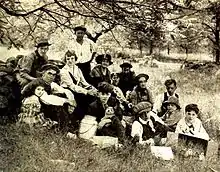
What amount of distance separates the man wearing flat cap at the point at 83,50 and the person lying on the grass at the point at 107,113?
401mm

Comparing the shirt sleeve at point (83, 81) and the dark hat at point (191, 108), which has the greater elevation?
the shirt sleeve at point (83, 81)

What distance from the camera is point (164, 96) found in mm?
10203

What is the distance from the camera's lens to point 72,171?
8211 mm

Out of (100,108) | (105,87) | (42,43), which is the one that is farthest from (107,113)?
(42,43)

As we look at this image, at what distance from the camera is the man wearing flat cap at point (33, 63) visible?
9.85m

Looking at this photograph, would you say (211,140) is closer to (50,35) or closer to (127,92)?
(127,92)

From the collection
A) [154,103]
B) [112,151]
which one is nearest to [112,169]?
[112,151]

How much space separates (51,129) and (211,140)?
245cm

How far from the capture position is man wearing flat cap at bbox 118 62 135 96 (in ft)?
33.5

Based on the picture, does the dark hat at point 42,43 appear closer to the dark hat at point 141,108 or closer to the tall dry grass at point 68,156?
the tall dry grass at point 68,156

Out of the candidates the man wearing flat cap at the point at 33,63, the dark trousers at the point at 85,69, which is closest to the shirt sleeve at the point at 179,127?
the dark trousers at the point at 85,69

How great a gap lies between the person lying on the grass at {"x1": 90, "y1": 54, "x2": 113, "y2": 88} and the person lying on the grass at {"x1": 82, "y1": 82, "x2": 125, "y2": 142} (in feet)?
0.49

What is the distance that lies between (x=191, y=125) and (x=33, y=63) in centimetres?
266

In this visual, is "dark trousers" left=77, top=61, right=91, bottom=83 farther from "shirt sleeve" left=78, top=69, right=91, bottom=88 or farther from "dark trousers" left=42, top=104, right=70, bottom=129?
"dark trousers" left=42, top=104, right=70, bottom=129
